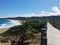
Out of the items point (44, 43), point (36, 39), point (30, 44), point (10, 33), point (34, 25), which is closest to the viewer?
point (44, 43)

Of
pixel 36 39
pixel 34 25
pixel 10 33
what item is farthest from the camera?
pixel 10 33

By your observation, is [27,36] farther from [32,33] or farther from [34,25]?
[34,25]

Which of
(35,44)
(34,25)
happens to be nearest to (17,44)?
(35,44)

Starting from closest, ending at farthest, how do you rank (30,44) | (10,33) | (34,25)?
(30,44) → (34,25) → (10,33)

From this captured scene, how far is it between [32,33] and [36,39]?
0.58 meters

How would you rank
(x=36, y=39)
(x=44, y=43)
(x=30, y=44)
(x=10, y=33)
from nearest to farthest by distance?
(x=44, y=43) < (x=30, y=44) < (x=36, y=39) < (x=10, y=33)

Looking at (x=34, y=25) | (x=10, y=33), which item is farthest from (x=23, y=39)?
(x=10, y=33)

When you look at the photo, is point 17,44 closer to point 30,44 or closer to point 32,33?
point 30,44

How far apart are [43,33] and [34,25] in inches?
251

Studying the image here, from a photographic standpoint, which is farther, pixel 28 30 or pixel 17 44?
pixel 28 30

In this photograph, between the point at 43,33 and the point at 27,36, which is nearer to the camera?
the point at 43,33

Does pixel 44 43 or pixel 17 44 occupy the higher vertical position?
pixel 44 43

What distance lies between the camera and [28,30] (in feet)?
33.9

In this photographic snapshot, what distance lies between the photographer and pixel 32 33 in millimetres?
10320
